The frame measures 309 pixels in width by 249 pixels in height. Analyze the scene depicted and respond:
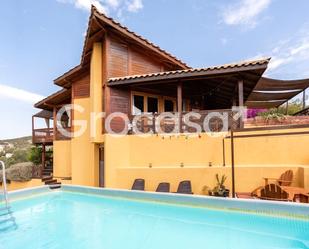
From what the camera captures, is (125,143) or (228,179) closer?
(228,179)

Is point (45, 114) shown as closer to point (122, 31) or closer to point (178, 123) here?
point (122, 31)

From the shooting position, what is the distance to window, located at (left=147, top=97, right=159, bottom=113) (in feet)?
53.0

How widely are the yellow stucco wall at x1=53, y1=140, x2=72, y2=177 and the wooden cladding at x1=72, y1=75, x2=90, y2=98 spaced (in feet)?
13.7

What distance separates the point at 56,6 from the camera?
18.2 m

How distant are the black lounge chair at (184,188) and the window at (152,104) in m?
6.26

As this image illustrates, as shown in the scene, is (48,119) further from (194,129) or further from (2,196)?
(194,129)

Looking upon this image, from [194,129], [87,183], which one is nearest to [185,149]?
[194,129]

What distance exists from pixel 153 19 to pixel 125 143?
14.3 meters

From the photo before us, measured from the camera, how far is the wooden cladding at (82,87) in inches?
663

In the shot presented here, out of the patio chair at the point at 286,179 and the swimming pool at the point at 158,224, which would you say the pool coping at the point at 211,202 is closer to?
the swimming pool at the point at 158,224

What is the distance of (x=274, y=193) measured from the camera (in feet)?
28.7

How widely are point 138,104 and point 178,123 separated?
3.57 m

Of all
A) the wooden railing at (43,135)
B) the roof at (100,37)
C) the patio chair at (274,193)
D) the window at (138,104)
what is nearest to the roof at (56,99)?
the roof at (100,37)

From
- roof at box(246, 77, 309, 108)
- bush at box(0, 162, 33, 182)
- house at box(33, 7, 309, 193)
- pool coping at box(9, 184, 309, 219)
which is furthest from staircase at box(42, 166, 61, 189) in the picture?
roof at box(246, 77, 309, 108)
